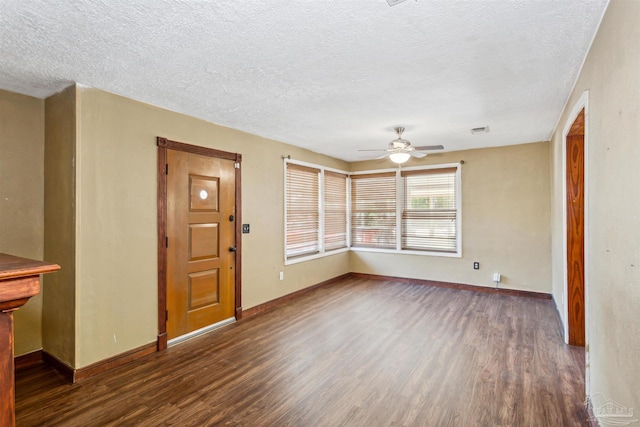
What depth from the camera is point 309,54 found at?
218 centimetres

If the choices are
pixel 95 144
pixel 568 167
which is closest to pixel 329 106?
pixel 95 144

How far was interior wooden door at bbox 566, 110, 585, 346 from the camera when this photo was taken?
10.5ft

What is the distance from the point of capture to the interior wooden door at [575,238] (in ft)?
10.5

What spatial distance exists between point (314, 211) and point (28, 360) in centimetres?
405

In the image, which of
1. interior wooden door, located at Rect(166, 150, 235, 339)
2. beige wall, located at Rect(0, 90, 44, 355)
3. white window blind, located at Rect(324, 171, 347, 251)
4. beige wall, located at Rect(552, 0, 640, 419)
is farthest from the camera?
white window blind, located at Rect(324, 171, 347, 251)

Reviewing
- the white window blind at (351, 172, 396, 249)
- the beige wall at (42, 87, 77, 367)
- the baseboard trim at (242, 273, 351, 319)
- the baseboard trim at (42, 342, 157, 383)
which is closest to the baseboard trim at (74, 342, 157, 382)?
the baseboard trim at (42, 342, 157, 383)

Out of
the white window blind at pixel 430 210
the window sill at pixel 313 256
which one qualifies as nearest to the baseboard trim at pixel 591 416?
the white window blind at pixel 430 210

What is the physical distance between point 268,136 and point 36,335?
10.8ft

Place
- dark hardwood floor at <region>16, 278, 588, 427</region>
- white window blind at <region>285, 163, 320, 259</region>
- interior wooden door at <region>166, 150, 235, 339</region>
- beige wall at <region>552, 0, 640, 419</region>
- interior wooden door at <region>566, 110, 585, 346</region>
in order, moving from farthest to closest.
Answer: white window blind at <region>285, 163, 320, 259</region> < interior wooden door at <region>166, 150, 235, 339</region> < interior wooden door at <region>566, 110, 585, 346</region> < dark hardwood floor at <region>16, 278, 588, 427</region> < beige wall at <region>552, 0, 640, 419</region>

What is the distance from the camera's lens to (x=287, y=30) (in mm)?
1887

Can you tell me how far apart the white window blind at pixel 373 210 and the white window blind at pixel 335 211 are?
24 cm

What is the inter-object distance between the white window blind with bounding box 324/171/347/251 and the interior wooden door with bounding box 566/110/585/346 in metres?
3.69

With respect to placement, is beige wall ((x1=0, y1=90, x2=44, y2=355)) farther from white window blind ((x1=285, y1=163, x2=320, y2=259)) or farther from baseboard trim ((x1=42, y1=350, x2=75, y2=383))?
white window blind ((x1=285, y1=163, x2=320, y2=259))

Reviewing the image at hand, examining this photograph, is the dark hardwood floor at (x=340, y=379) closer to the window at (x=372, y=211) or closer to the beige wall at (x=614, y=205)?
the beige wall at (x=614, y=205)
